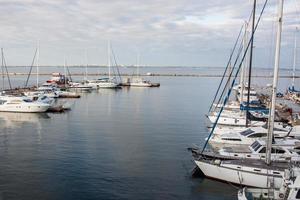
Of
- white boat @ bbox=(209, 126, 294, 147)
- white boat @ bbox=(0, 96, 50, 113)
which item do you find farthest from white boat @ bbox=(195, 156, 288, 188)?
white boat @ bbox=(0, 96, 50, 113)

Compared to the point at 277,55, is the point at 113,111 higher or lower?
lower

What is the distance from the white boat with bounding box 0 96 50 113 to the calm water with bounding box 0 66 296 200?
261 centimetres

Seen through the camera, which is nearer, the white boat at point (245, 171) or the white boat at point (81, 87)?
the white boat at point (245, 171)

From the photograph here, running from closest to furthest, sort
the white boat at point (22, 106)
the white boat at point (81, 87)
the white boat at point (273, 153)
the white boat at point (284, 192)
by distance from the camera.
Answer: the white boat at point (284, 192) → the white boat at point (273, 153) → the white boat at point (22, 106) → the white boat at point (81, 87)

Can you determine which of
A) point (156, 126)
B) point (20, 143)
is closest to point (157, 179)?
point (20, 143)

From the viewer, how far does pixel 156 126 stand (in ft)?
154

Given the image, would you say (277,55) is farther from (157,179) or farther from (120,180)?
(120,180)

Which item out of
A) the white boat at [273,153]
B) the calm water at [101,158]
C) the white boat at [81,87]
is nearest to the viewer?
the calm water at [101,158]

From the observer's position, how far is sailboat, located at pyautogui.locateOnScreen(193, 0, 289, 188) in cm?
2162

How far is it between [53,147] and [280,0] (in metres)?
22.9

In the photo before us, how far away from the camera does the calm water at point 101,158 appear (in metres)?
22.9

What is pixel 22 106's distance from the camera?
189 feet

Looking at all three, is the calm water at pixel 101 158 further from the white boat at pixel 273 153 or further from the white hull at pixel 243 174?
the white boat at pixel 273 153

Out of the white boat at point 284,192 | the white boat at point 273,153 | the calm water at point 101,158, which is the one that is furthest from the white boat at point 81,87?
the white boat at point 284,192
